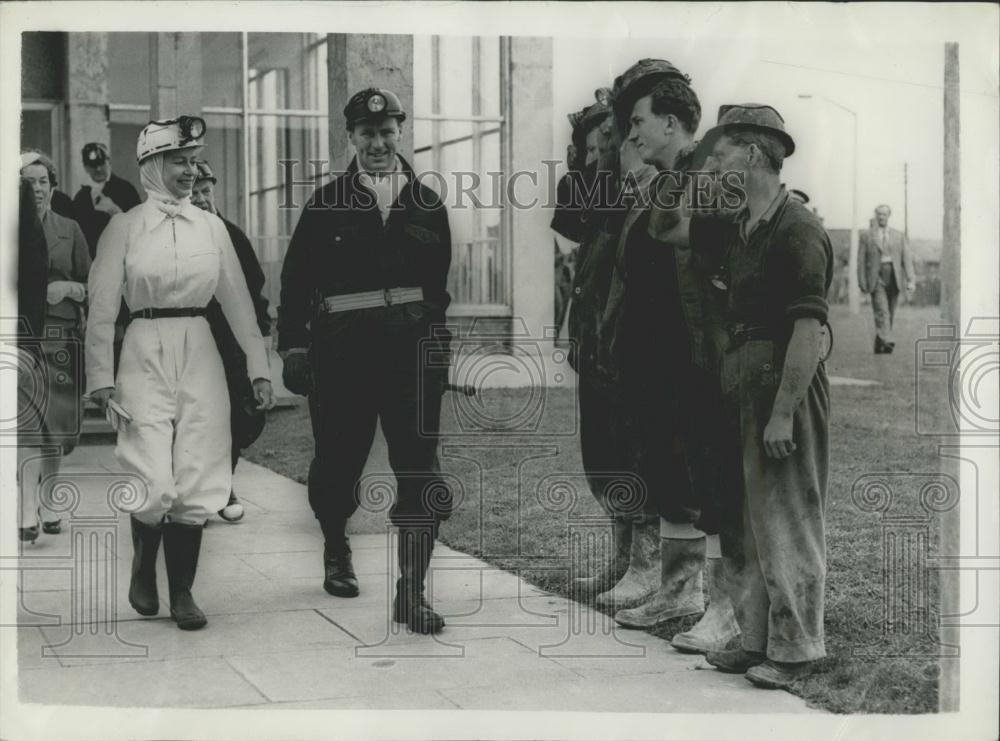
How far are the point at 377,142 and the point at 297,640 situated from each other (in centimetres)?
201

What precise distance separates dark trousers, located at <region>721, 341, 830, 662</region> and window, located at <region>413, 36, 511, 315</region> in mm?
1576

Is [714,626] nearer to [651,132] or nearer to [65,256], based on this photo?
[651,132]

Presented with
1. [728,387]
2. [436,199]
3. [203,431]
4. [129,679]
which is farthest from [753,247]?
[129,679]

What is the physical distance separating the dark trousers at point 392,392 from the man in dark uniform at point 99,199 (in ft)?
3.10

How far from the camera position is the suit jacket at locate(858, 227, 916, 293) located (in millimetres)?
5836

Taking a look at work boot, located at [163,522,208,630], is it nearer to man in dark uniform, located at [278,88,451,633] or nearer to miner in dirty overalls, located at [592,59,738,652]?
man in dark uniform, located at [278,88,451,633]

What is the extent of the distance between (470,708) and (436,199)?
83.2 inches

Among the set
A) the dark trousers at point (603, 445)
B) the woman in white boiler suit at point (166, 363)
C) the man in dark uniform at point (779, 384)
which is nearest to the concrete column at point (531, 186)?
the dark trousers at point (603, 445)

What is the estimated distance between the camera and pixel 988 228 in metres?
5.35

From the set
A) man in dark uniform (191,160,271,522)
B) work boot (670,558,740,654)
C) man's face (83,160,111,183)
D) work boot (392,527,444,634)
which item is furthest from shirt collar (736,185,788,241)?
man's face (83,160,111,183)

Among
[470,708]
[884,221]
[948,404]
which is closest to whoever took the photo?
[470,708]

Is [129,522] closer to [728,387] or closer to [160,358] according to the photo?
[160,358]

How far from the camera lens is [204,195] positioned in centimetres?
614

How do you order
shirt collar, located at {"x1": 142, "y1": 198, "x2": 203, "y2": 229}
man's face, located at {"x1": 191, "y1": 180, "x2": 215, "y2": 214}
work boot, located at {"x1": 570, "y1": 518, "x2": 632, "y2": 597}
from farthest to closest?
work boot, located at {"x1": 570, "y1": 518, "x2": 632, "y2": 597}, man's face, located at {"x1": 191, "y1": 180, "x2": 215, "y2": 214}, shirt collar, located at {"x1": 142, "y1": 198, "x2": 203, "y2": 229}
